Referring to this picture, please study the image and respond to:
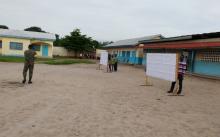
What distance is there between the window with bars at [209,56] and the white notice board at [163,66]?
32.5ft

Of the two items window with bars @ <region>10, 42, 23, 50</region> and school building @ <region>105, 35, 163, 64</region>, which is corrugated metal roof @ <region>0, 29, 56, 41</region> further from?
school building @ <region>105, 35, 163, 64</region>

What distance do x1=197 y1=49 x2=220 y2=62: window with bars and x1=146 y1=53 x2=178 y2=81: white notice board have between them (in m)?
9.91

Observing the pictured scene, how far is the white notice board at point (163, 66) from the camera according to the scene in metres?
13.1

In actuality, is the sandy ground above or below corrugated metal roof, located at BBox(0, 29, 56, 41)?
below

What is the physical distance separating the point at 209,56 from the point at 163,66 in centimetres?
1215

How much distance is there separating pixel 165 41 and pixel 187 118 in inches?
1017

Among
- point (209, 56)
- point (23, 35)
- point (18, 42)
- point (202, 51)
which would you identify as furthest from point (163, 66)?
point (23, 35)

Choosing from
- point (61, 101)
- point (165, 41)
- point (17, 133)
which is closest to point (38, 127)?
point (17, 133)

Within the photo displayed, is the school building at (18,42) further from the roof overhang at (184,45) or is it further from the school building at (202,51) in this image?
the school building at (202,51)

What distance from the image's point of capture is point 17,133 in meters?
5.82

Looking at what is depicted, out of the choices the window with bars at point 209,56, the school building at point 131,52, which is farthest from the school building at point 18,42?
the window with bars at point 209,56

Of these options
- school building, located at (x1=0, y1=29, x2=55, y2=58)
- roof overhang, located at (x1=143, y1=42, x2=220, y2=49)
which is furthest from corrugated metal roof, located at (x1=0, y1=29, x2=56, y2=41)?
roof overhang, located at (x1=143, y1=42, x2=220, y2=49)

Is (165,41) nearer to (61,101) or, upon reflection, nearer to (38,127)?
(61,101)

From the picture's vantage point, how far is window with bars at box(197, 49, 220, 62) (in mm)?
23844
